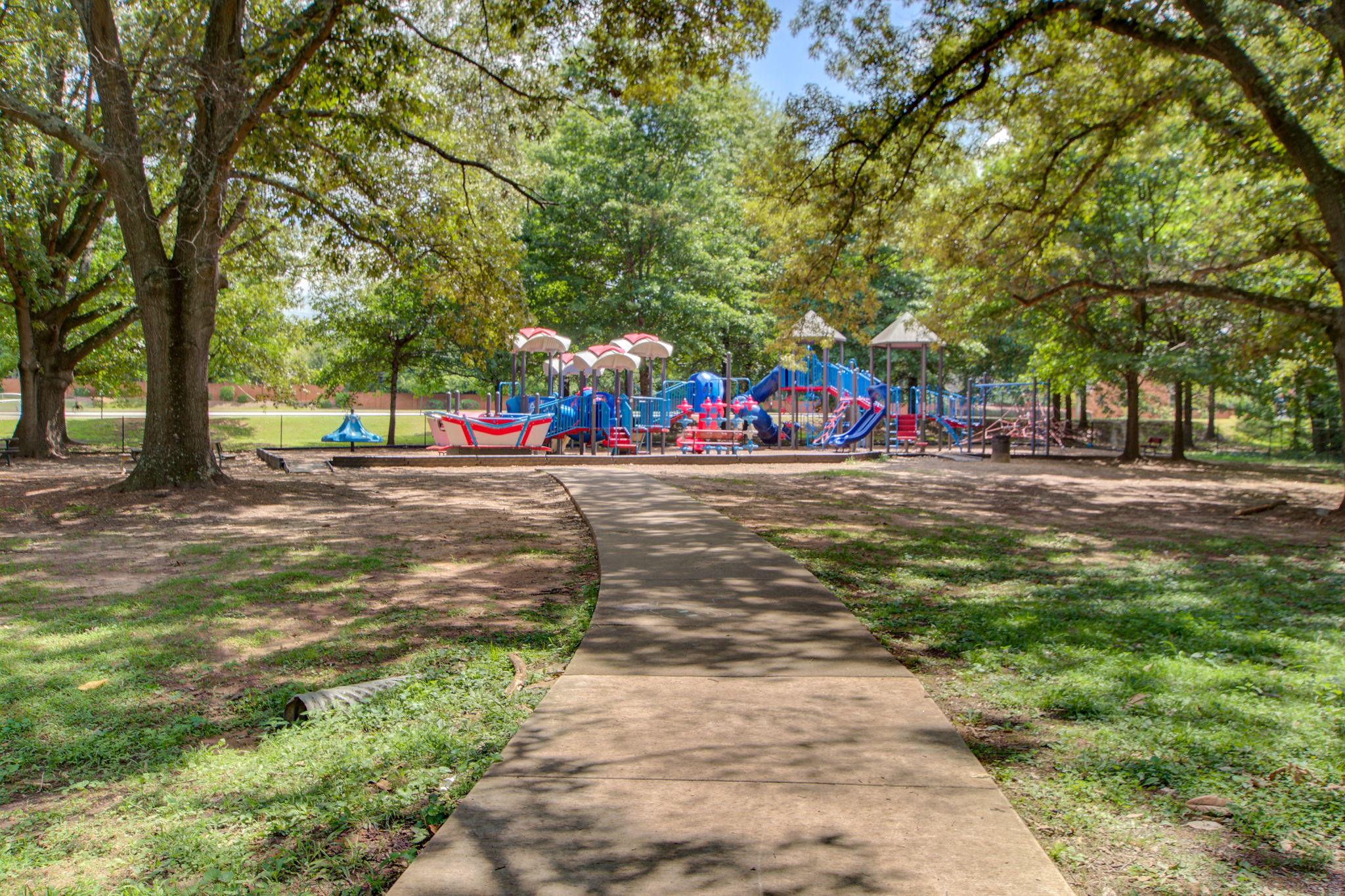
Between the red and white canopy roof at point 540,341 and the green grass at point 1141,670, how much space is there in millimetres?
15986

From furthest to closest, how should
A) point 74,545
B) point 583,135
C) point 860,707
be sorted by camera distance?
point 583,135 < point 74,545 < point 860,707

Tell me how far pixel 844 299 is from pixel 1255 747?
14.3m

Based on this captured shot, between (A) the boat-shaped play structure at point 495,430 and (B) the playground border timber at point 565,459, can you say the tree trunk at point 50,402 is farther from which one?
(A) the boat-shaped play structure at point 495,430

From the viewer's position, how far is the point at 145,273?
13.2 m

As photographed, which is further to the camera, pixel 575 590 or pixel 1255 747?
pixel 575 590

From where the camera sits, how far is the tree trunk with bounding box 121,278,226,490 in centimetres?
1328

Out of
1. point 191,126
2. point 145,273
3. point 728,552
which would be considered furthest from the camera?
point 191,126

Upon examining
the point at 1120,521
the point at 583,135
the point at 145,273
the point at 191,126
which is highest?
the point at 583,135

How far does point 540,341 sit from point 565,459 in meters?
4.36

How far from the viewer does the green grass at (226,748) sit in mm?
2809

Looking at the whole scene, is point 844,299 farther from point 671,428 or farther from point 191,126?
point 671,428

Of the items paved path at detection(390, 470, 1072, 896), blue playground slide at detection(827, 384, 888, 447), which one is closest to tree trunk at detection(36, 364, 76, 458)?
blue playground slide at detection(827, 384, 888, 447)

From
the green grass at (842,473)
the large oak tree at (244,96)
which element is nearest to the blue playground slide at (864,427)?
the green grass at (842,473)

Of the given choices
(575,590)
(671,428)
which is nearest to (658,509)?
(575,590)
